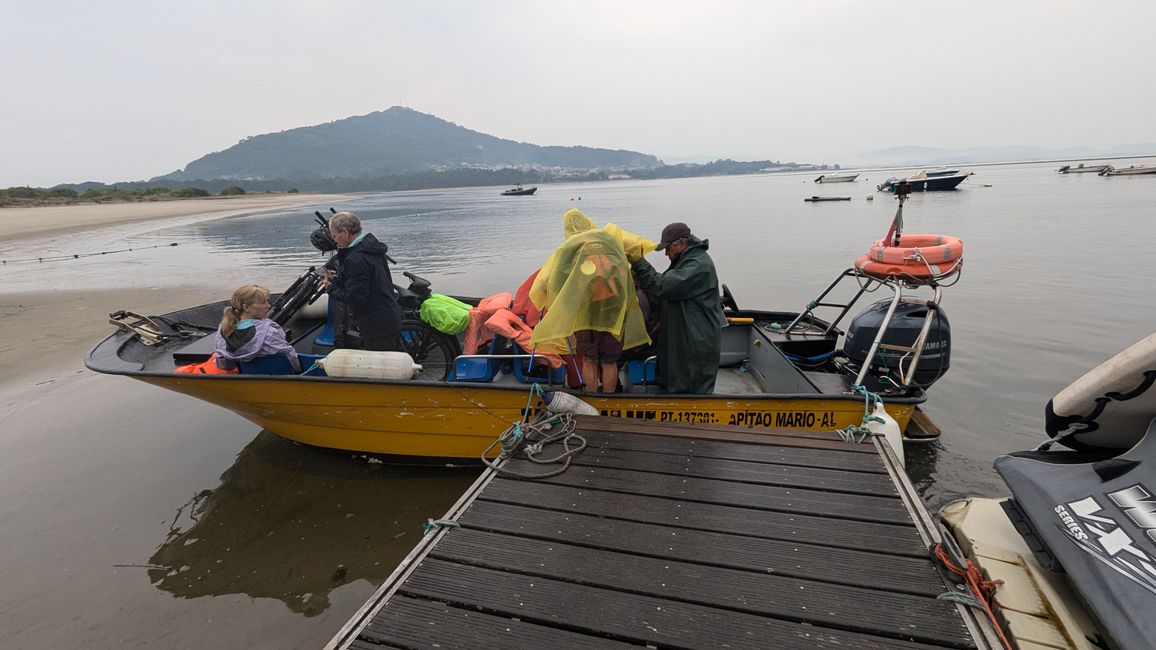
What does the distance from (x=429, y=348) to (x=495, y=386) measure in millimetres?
1734

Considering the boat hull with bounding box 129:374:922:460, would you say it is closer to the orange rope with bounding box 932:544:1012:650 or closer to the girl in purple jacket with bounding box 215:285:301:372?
the girl in purple jacket with bounding box 215:285:301:372

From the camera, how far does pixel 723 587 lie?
2281 millimetres

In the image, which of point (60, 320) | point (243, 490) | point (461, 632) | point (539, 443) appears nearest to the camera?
point (461, 632)

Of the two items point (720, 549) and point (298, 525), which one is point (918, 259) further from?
point (298, 525)

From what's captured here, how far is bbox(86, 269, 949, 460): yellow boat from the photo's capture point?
4.16 metres

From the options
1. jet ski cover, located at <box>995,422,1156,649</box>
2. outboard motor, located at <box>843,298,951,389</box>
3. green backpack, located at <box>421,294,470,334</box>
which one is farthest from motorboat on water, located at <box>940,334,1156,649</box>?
green backpack, located at <box>421,294,470,334</box>

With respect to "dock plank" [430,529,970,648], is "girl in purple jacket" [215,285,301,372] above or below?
above

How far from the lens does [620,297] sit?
12.6 ft

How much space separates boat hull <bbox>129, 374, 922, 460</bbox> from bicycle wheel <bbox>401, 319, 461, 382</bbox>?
66 centimetres

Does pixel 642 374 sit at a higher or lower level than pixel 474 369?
lower

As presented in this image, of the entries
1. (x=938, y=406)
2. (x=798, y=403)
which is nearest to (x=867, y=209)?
(x=938, y=406)

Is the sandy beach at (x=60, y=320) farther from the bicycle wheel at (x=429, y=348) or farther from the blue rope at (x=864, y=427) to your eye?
the blue rope at (x=864, y=427)

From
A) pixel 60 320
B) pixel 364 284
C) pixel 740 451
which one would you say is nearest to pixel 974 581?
pixel 740 451

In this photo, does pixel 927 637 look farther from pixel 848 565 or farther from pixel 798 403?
pixel 798 403
